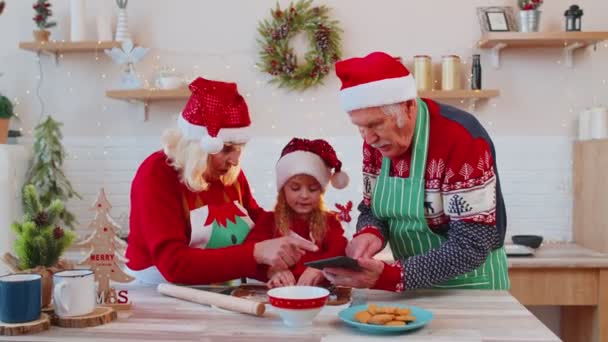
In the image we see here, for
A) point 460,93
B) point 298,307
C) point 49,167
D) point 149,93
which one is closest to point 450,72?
point 460,93

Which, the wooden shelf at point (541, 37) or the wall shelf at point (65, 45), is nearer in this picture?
the wooden shelf at point (541, 37)

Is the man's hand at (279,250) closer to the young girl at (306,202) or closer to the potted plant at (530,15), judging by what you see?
the young girl at (306,202)

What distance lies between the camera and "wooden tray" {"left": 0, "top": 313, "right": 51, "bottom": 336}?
1759 millimetres

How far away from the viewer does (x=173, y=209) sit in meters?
2.32

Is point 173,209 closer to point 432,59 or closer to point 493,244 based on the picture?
point 493,244

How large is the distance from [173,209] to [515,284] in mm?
2331

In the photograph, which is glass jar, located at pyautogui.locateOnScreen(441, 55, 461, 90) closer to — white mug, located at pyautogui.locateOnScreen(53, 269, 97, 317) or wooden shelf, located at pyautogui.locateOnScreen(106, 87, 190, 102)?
wooden shelf, located at pyautogui.locateOnScreen(106, 87, 190, 102)

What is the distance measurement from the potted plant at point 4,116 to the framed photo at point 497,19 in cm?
306

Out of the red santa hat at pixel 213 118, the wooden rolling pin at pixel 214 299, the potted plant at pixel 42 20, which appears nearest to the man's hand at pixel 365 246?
the wooden rolling pin at pixel 214 299

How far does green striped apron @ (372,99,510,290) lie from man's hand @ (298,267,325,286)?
29 centimetres

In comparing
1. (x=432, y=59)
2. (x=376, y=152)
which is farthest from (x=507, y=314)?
(x=432, y=59)

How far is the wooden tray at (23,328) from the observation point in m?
1.76

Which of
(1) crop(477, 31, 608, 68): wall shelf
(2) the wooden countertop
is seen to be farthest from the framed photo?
(2) the wooden countertop

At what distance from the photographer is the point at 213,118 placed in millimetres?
2434
